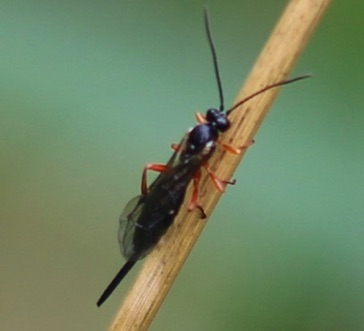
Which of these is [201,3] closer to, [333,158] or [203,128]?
[333,158]

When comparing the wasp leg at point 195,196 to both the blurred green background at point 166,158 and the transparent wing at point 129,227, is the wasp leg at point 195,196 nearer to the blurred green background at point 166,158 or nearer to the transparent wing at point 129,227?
the transparent wing at point 129,227

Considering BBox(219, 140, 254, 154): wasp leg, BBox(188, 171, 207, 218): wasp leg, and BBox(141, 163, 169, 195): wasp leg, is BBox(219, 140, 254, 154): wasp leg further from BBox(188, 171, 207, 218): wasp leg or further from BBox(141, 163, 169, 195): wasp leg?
BBox(141, 163, 169, 195): wasp leg

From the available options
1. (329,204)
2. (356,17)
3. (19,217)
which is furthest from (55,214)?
(356,17)

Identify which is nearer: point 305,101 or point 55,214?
point 305,101

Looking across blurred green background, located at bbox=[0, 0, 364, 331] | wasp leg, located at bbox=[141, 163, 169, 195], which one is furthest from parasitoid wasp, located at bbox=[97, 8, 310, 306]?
blurred green background, located at bbox=[0, 0, 364, 331]

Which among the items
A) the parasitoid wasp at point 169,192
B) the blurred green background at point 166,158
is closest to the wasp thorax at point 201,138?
the parasitoid wasp at point 169,192

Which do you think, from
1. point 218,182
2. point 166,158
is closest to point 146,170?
point 218,182

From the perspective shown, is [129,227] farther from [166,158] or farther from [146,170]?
[166,158]
